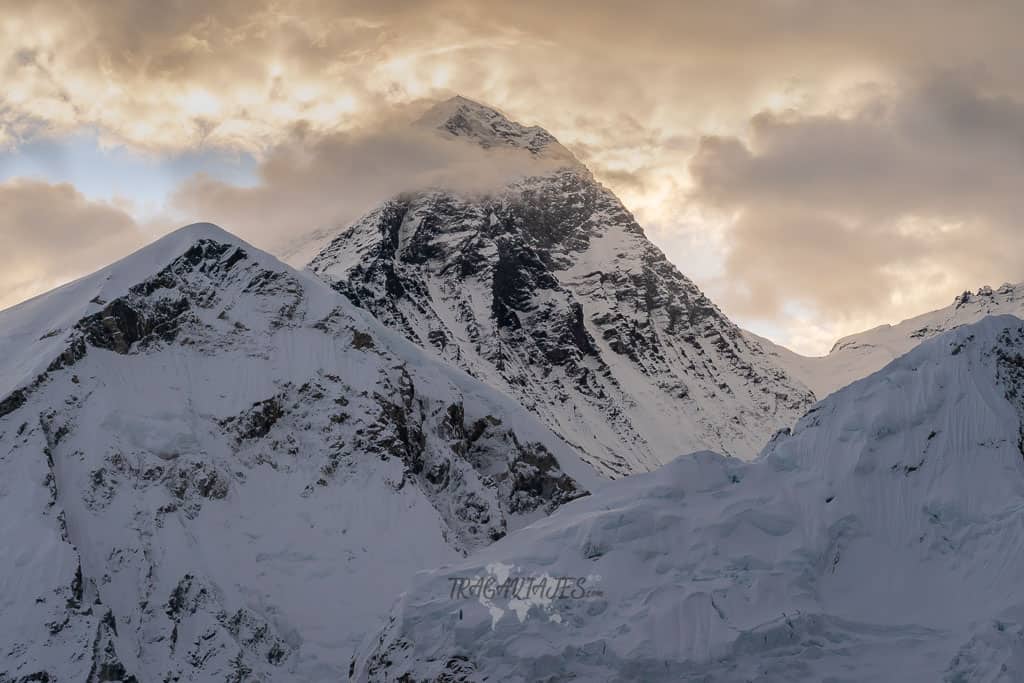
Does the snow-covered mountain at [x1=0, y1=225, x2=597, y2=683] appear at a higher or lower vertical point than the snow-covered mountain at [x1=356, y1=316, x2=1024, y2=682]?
higher

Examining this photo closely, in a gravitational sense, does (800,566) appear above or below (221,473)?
below

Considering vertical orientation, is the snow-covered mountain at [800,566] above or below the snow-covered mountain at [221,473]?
below

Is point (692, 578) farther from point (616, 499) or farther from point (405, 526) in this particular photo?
point (405, 526)

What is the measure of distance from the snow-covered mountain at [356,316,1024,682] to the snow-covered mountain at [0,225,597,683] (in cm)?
3700

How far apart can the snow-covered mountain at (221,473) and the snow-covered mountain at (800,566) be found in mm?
36998

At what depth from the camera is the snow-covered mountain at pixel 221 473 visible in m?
103

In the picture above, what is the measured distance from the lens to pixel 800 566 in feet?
221

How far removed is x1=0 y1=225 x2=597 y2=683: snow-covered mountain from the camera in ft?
338

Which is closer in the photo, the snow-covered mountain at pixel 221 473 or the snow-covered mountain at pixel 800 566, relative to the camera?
the snow-covered mountain at pixel 800 566

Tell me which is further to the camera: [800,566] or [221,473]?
[221,473]

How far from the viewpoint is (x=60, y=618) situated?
9669cm

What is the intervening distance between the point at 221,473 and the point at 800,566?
65.6 metres

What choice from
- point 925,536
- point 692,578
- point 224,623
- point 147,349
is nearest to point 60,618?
point 224,623

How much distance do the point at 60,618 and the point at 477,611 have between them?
1725 inches
